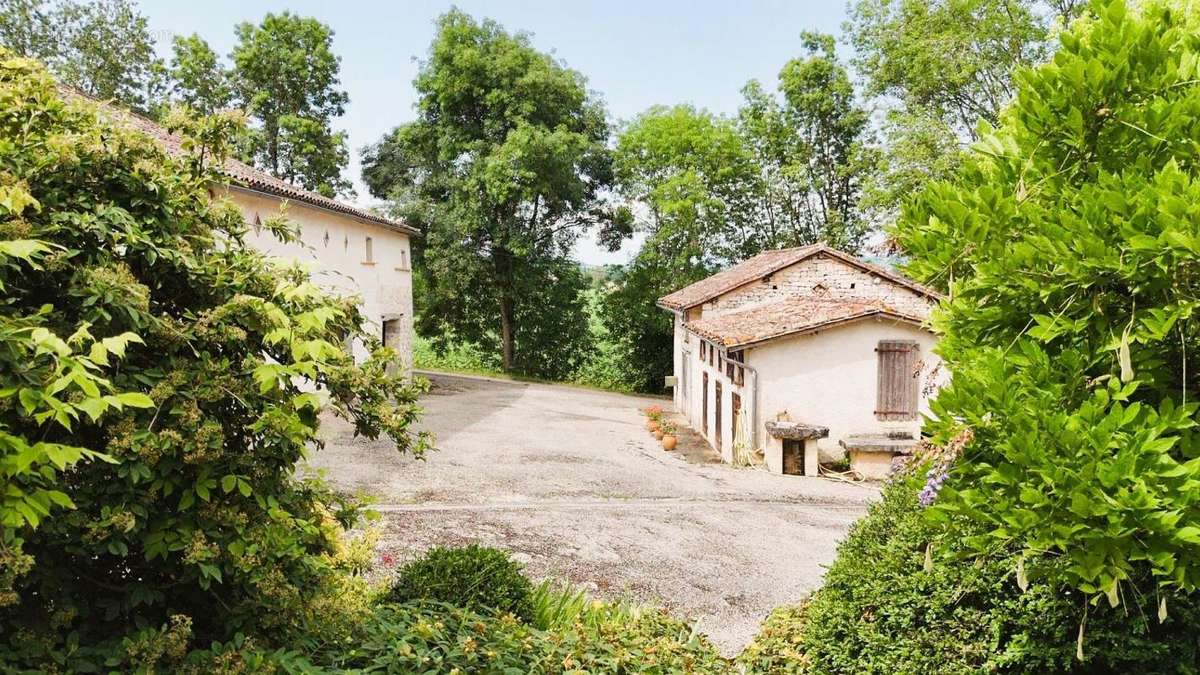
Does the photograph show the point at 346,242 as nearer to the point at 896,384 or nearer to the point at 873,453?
the point at 873,453

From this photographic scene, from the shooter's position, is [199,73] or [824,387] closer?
[824,387]

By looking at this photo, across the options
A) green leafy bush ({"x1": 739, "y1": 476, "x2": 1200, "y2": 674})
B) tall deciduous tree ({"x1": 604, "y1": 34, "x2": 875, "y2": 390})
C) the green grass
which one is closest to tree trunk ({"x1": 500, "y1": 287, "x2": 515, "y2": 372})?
tall deciduous tree ({"x1": 604, "y1": 34, "x2": 875, "y2": 390})

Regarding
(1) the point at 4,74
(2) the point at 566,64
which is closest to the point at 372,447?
(1) the point at 4,74

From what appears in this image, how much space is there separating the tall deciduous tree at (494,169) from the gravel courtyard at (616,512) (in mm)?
12684

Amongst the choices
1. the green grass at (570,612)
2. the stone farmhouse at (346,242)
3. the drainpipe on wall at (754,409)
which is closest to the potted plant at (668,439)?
the drainpipe on wall at (754,409)

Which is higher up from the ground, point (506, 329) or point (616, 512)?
point (506, 329)

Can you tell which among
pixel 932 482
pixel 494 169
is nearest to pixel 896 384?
pixel 932 482

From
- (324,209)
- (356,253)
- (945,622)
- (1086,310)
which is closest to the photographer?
(1086,310)

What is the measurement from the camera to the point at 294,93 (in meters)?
32.1

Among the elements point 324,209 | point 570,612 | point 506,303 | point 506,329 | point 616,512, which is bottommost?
point 616,512

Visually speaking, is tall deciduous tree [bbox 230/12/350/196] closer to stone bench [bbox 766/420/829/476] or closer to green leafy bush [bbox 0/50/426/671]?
stone bench [bbox 766/420/829/476]

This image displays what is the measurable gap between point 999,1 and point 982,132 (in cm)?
2627

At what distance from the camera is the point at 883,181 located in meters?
26.9

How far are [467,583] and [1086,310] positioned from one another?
3955 mm
